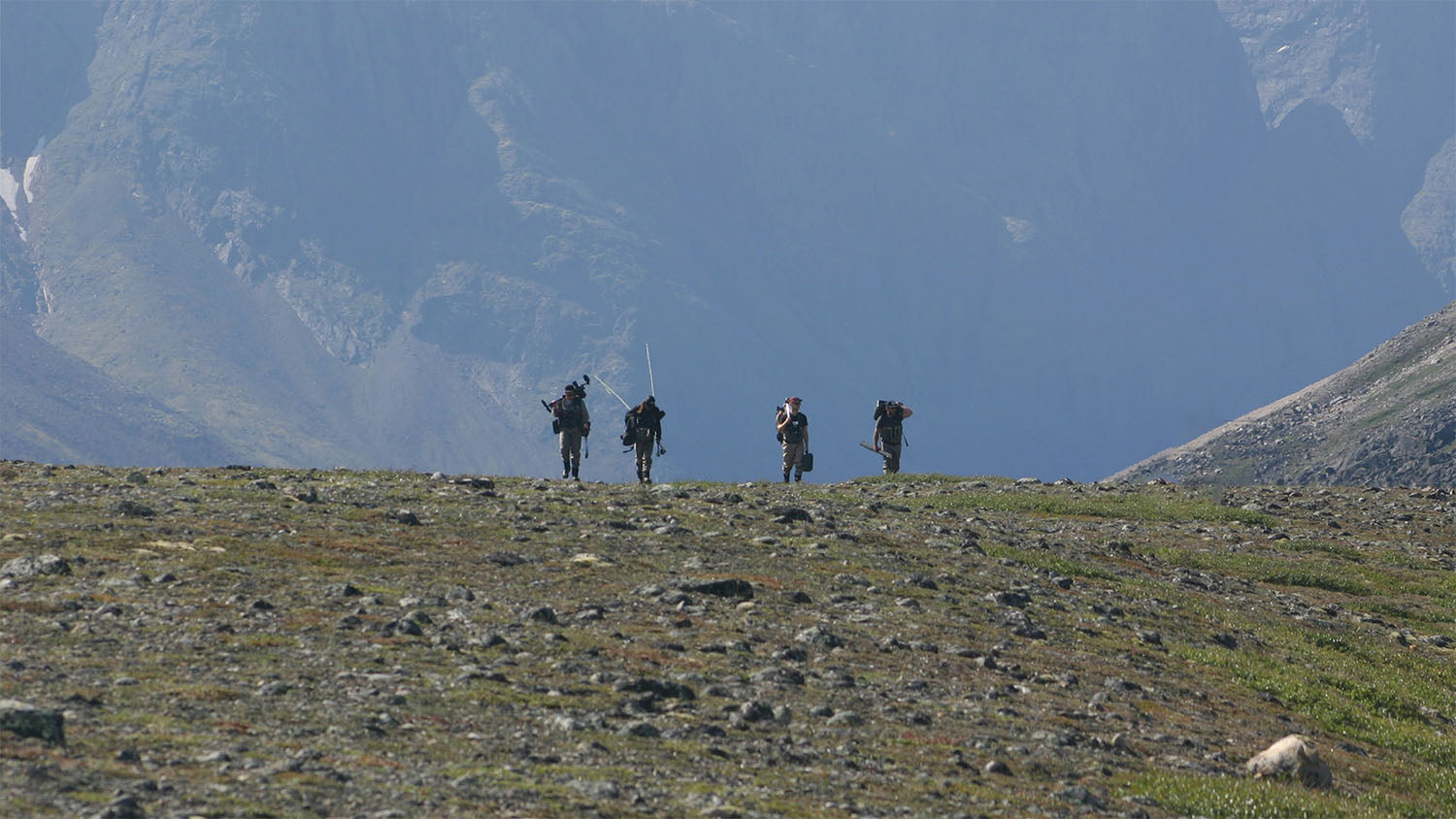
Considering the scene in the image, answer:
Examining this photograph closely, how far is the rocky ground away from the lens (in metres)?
14.3

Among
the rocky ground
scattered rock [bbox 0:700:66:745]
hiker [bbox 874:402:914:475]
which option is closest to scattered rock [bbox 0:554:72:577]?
the rocky ground

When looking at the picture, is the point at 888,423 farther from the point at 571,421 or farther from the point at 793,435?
the point at 571,421

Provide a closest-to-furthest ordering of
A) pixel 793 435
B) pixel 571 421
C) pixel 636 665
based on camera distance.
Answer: pixel 636 665 < pixel 571 421 < pixel 793 435

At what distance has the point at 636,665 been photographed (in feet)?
62.0

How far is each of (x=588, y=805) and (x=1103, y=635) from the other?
1362 centimetres

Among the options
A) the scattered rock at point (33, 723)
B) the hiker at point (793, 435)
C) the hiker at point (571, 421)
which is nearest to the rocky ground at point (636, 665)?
the scattered rock at point (33, 723)

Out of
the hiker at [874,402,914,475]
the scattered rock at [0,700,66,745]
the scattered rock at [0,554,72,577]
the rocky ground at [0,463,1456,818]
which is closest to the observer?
the scattered rock at [0,700,66,745]

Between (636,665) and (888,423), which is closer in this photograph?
(636,665)

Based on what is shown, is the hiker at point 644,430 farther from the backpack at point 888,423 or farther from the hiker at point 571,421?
the backpack at point 888,423

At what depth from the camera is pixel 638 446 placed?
149ft

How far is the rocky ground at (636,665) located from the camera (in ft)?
47.0

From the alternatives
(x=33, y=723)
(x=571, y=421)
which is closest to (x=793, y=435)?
(x=571, y=421)

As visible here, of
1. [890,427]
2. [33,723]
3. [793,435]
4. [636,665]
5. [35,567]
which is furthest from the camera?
[890,427]

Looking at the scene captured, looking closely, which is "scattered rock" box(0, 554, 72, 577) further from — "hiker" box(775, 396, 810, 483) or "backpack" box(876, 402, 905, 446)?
"backpack" box(876, 402, 905, 446)
